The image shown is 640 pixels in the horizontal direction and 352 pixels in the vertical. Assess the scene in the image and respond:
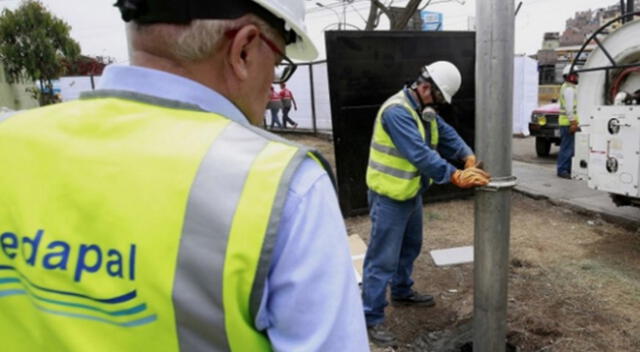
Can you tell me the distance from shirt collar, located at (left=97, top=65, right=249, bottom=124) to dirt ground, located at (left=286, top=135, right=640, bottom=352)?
2.66 metres

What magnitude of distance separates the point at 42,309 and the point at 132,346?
0.56 feet

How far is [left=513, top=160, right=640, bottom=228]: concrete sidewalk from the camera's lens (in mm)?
5633

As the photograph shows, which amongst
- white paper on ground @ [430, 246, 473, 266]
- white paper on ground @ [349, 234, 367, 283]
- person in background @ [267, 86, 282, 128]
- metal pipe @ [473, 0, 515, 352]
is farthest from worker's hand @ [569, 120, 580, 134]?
person in background @ [267, 86, 282, 128]

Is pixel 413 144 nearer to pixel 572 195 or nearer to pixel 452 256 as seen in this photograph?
pixel 452 256

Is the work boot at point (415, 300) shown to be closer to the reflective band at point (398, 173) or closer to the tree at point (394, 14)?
the reflective band at point (398, 173)

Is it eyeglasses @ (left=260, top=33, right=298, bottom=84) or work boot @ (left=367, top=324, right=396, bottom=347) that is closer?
eyeglasses @ (left=260, top=33, right=298, bottom=84)

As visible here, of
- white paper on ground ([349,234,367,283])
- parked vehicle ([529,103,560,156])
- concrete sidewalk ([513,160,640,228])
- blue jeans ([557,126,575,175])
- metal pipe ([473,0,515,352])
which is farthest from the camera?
parked vehicle ([529,103,560,156])

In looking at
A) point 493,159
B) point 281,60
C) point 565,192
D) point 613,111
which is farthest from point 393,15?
point 281,60

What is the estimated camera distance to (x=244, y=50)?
860 millimetres

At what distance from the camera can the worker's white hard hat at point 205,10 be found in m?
0.78

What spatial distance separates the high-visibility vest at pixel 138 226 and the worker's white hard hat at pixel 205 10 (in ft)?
0.46

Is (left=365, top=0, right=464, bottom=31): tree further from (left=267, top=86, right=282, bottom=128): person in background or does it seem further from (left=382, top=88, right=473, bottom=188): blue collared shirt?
(left=382, top=88, right=473, bottom=188): blue collared shirt

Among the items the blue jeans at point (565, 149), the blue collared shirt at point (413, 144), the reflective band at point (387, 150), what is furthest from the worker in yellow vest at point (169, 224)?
the blue jeans at point (565, 149)

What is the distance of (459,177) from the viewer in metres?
2.57
